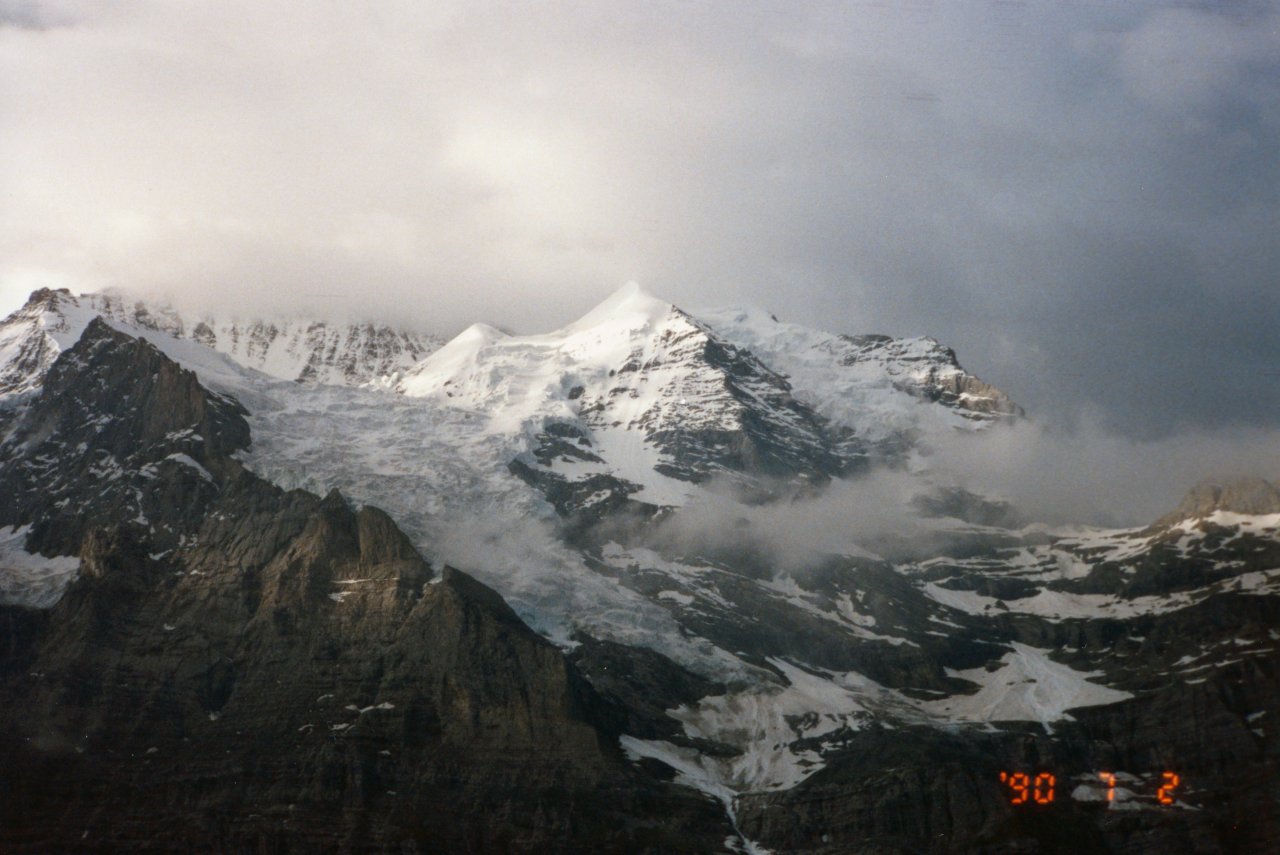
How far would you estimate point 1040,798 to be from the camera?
620 ft

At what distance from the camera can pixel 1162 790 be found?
19250 cm

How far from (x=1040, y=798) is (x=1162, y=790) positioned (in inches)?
576
